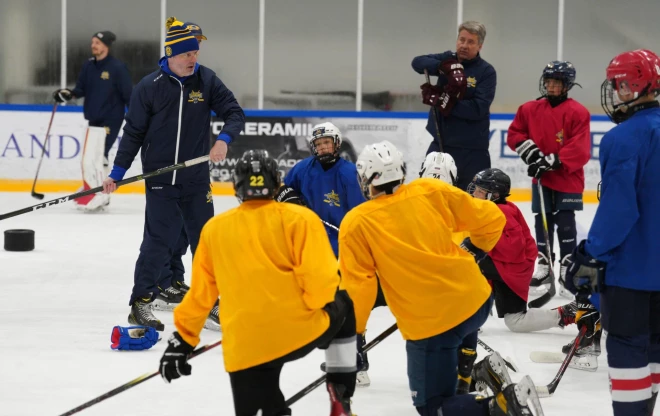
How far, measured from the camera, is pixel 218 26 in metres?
12.7

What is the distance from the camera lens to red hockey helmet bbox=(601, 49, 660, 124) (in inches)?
129

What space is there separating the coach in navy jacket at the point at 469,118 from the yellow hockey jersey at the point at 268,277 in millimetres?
3363

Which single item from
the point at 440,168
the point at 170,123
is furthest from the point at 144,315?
the point at 440,168

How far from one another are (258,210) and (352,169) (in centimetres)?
182

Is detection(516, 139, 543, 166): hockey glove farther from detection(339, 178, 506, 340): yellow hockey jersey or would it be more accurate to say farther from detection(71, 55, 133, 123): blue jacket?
detection(71, 55, 133, 123): blue jacket

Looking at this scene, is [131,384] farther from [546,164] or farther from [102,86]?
[102,86]

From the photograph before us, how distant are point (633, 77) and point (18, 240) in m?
5.39

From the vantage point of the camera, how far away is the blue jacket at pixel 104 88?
9.46 metres

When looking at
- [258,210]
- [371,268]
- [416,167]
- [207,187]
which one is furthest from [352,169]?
[416,167]

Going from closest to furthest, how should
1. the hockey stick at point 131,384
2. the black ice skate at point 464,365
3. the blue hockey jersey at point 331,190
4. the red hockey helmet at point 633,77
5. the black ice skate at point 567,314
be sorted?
the red hockey helmet at point 633,77, the hockey stick at point 131,384, the black ice skate at point 464,365, the blue hockey jersey at point 331,190, the black ice skate at point 567,314

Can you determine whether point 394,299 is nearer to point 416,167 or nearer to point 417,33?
point 416,167

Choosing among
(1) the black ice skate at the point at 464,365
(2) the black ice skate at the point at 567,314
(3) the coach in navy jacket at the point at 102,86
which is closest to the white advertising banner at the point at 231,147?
(3) the coach in navy jacket at the point at 102,86

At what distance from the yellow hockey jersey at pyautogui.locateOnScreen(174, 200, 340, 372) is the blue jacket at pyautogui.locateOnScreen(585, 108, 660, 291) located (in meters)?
0.85

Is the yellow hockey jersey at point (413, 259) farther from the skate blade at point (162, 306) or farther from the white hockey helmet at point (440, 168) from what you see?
the skate blade at point (162, 306)
